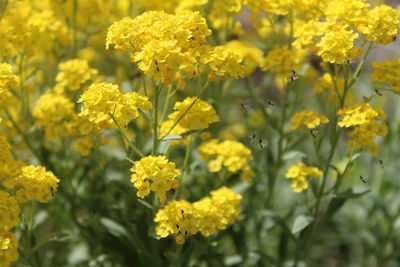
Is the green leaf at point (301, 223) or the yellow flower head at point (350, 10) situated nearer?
the yellow flower head at point (350, 10)

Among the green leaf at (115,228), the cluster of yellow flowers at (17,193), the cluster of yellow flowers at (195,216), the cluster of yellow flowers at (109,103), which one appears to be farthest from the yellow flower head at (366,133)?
the cluster of yellow flowers at (17,193)

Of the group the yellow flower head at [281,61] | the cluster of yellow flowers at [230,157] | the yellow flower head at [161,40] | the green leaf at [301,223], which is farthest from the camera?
the yellow flower head at [281,61]

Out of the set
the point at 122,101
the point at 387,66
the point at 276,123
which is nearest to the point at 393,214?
the point at 276,123

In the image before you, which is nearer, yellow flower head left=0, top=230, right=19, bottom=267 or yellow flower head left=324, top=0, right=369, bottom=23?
yellow flower head left=0, top=230, right=19, bottom=267

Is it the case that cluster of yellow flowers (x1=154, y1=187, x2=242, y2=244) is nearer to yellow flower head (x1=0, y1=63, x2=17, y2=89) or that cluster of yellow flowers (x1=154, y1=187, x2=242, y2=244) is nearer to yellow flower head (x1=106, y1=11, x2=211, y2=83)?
yellow flower head (x1=106, y1=11, x2=211, y2=83)

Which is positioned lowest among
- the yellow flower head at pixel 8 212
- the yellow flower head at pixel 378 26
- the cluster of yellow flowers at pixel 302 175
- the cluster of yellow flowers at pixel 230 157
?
the cluster of yellow flowers at pixel 302 175

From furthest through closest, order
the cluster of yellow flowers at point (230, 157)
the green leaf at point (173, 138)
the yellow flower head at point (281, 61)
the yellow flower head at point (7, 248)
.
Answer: the yellow flower head at point (281, 61), the cluster of yellow flowers at point (230, 157), the green leaf at point (173, 138), the yellow flower head at point (7, 248)

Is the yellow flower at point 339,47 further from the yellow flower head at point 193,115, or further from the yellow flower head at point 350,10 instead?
the yellow flower head at point 193,115

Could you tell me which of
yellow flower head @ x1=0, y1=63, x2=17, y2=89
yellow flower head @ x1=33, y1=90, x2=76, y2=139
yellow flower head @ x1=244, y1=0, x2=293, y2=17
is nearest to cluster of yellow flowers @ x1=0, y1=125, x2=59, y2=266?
yellow flower head @ x1=0, y1=63, x2=17, y2=89
